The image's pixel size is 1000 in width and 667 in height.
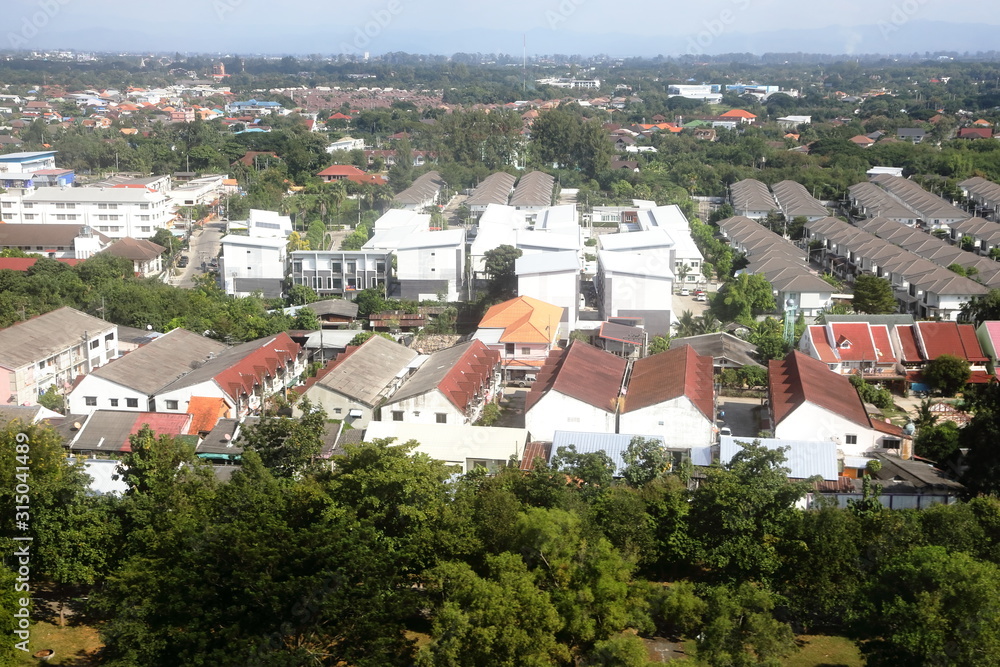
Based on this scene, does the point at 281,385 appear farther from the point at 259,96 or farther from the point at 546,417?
the point at 259,96

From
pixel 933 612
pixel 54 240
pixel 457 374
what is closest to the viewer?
pixel 933 612

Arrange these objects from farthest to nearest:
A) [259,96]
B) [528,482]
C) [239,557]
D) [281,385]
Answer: [259,96] < [281,385] < [528,482] < [239,557]

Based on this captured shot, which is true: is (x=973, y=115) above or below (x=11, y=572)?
above

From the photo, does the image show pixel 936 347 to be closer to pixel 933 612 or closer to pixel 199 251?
pixel 933 612

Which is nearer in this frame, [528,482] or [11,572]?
[11,572]

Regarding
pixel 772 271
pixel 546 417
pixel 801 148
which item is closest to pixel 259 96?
pixel 801 148

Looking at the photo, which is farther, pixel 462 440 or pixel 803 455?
pixel 462 440

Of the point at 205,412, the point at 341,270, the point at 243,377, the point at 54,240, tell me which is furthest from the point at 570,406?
the point at 54,240

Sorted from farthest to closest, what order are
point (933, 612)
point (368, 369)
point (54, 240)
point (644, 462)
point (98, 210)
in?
1. point (98, 210)
2. point (54, 240)
3. point (368, 369)
4. point (644, 462)
5. point (933, 612)
